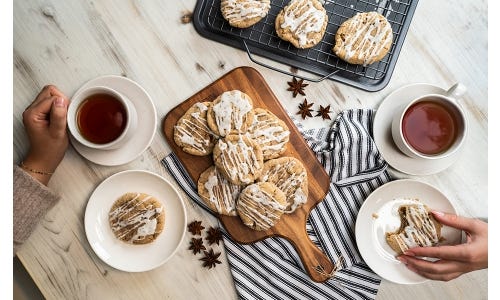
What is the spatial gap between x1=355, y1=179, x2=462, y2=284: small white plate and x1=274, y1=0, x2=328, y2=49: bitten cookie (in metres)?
0.55

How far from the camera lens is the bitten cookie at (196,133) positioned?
143 centimetres

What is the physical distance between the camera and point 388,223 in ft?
4.75

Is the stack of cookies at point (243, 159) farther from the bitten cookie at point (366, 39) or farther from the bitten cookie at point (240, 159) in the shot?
the bitten cookie at point (366, 39)

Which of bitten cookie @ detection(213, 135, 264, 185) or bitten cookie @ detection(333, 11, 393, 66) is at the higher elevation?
bitten cookie @ detection(333, 11, 393, 66)

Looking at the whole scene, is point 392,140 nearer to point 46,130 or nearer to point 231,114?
point 231,114

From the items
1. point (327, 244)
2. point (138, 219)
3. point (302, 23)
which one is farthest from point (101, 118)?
point (327, 244)

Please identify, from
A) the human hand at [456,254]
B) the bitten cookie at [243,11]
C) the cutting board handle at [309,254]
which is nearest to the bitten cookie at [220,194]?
the cutting board handle at [309,254]

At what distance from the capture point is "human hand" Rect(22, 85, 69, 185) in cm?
139

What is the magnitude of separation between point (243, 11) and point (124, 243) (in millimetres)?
875

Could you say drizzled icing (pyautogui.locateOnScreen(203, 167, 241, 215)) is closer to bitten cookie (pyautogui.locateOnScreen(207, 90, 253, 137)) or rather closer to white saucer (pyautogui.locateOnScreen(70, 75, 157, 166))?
bitten cookie (pyautogui.locateOnScreen(207, 90, 253, 137))

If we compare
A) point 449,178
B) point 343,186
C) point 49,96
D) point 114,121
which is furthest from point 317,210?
→ point 49,96

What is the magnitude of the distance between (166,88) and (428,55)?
93cm

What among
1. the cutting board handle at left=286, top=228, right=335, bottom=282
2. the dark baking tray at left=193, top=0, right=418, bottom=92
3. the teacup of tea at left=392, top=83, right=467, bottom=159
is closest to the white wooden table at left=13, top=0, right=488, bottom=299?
the dark baking tray at left=193, top=0, right=418, bottom=92
